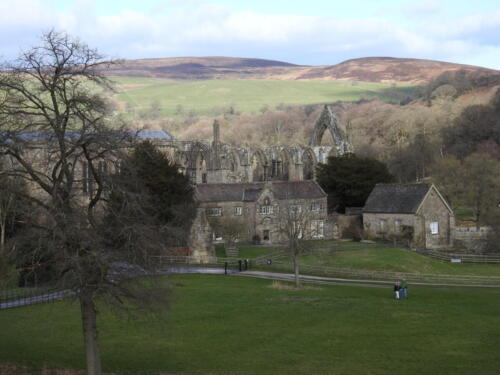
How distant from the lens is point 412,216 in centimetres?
5531

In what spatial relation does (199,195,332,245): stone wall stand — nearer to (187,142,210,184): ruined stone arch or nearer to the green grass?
(187,142,210,184): ruined stone arch

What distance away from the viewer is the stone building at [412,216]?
2180 inches

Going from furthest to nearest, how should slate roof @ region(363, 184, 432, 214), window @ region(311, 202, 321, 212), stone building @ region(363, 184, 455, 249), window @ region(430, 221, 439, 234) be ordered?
window @ region(311, 202, 321, 212) → window @ region(430, 221, 439, 234) → slate roof @ region(363, 184, 432, 214) → stone building @ region(363, 184, 455, 249)

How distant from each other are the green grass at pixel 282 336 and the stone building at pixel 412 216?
22.5m

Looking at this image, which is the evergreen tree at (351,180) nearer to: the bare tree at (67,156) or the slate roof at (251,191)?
the slate roof at (251,191)

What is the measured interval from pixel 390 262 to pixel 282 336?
74.3ft

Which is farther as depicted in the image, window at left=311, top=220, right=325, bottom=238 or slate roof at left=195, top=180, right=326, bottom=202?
window at left=311, top=220, right=325, bottom=238

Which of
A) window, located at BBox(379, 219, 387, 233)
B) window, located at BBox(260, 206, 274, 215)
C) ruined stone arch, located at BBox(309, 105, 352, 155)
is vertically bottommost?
window, located at BBox(379, 219, 387, 233)

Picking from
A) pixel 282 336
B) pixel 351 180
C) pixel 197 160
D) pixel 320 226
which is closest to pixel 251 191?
pixel 320 226

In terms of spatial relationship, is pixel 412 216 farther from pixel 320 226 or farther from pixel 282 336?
pixel 282 336

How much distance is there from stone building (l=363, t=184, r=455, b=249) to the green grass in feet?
73.7

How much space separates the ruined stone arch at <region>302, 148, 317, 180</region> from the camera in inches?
3182

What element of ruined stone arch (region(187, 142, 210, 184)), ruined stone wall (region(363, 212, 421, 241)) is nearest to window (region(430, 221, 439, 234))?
ruined stone wall (region(363, 212, 421, 241))

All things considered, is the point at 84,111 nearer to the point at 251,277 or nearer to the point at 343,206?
the point at 251,277
